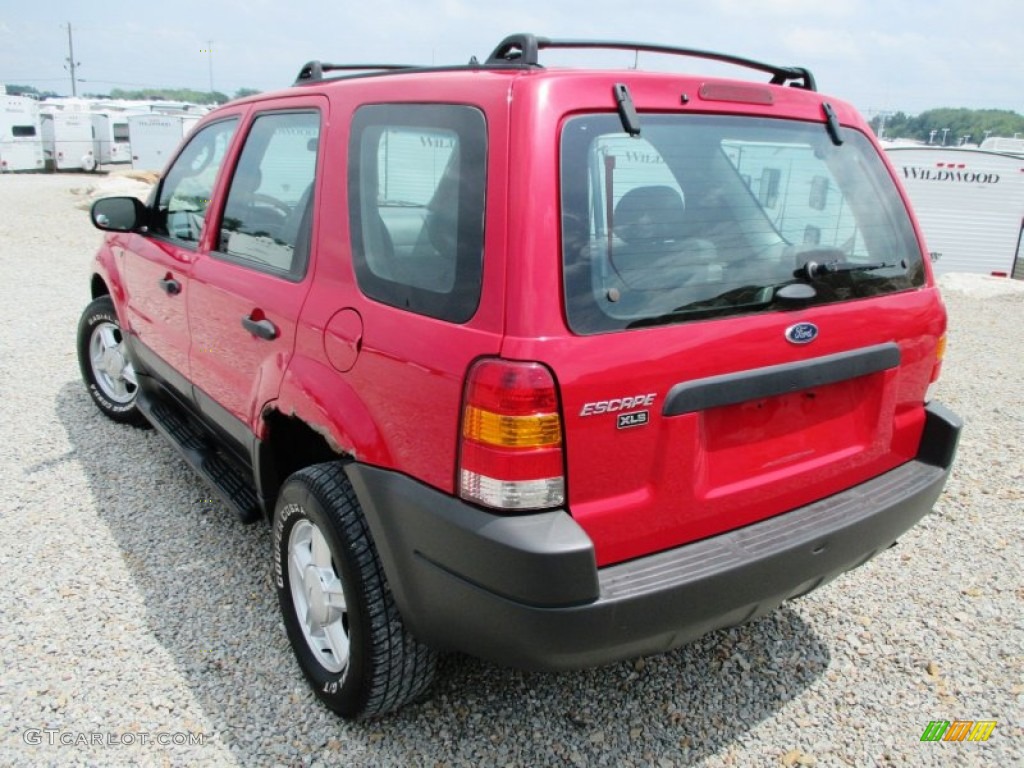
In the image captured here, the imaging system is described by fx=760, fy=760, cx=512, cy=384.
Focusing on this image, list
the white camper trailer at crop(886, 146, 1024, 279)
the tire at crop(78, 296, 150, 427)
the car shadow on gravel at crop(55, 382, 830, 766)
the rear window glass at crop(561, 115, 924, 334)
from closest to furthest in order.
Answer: the rear window glass at crop(561, 115, 924, 334)
the car shadow on gravel at crop(55, 382, 830, 766)
the tire at crop(78, 296, 150, 427)
the white camper trailer at crop(886, 146, 1024, 279)

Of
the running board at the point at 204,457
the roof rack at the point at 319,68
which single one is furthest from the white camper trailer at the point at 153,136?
the roof rack at the point at 319,68

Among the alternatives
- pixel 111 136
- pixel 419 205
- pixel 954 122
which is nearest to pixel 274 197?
pixel 419 205

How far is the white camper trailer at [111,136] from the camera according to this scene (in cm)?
3131

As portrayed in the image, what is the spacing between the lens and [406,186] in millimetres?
2131

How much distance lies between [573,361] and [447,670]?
1.42m

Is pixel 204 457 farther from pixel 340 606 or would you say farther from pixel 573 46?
pixel 573 46

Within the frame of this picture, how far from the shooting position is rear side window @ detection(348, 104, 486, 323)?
6.15 ft

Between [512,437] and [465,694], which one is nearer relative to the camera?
[512,437]

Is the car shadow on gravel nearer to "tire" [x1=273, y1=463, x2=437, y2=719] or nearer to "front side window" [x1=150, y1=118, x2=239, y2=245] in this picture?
"tire" [x1=273, y1=463, x2=437, y2=719]

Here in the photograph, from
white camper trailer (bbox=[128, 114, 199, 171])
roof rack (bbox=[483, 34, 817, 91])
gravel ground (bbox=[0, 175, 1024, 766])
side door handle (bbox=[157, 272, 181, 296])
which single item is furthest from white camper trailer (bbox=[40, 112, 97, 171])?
roof rack (bbox=[483, 34, 817, 91])

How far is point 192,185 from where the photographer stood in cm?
352

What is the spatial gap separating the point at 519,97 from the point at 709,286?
68cm

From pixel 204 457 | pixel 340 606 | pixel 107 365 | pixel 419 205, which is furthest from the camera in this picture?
pixel 107 365

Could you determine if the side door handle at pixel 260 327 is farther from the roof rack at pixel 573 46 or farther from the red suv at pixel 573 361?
the roof rack at pixel 573 46
